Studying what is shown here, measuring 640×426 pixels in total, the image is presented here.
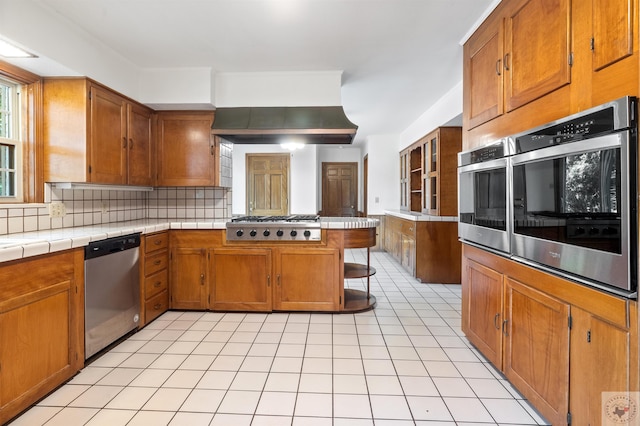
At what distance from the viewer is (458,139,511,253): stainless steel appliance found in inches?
73.5

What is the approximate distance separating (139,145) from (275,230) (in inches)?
64.1

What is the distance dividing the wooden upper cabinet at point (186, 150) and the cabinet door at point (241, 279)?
0.86 metres

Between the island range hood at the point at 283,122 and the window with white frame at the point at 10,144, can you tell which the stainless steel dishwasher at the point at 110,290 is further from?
the island range hood at the point at 283,122

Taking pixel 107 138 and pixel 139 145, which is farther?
pixel 139 145

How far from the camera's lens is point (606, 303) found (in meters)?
1.23

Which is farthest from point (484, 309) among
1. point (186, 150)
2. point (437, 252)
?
point (186, 150)

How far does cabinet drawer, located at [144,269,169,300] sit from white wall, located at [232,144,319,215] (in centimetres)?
362

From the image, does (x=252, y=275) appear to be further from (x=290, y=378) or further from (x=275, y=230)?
(x=290, y=378)

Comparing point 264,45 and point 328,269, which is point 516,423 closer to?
point 328,269

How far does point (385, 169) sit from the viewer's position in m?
6.63

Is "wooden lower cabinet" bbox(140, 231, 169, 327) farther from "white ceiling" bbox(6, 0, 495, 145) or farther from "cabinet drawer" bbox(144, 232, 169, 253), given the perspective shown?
"white ceiling" bbox(6, 0, 495, 145)

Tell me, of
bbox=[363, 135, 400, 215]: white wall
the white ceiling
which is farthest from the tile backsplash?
bbox=[363, 135, 400, 215]: white wall

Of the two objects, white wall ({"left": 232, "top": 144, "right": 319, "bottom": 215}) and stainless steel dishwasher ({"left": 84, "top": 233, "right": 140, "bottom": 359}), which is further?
white wall ({"left": 232, "top": 144, "right": 319, "bottom": 215})

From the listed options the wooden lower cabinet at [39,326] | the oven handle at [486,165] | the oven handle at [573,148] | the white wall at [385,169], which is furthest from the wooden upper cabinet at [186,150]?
the white wall at [385,169]
